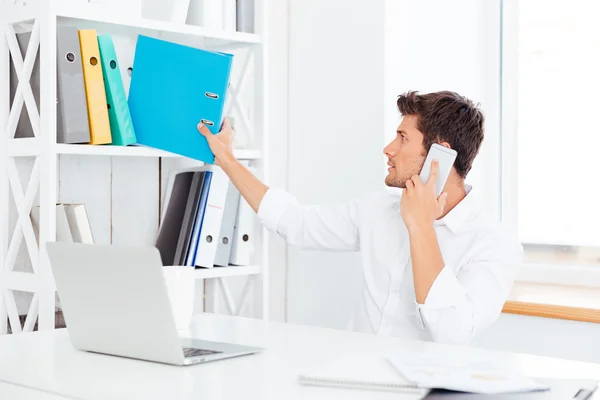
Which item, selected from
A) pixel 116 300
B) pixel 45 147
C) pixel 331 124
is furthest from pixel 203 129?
pixel 116 300

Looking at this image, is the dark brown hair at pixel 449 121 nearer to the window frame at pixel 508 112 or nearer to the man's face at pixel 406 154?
the man's face at pixel 406 154

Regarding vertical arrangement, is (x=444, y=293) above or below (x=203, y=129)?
below

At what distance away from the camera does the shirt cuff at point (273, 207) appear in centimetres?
229

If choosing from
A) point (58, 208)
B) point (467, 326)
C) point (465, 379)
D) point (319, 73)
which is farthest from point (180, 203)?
point (465, 379)

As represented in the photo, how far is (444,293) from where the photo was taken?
1850mm

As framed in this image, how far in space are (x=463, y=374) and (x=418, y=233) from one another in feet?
2.34

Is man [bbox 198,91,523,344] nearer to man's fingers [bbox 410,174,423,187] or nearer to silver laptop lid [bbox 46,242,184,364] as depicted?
man's fingers [bbox 410,174,423,187]

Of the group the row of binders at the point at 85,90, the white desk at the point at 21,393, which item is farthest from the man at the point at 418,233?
the white desk at the point at 21,393

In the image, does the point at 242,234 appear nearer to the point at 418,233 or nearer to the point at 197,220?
the point at 197,220

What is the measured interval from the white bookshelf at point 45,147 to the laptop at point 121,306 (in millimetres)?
521

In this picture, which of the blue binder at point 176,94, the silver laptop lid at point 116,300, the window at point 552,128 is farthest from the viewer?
the window at point 552,128

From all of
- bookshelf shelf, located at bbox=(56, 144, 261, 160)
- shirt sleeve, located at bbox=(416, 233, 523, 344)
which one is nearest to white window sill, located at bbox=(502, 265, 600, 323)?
shirt sleeve, located at bbox=(416, 233, 523, 344)

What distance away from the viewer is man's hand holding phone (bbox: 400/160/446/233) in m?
1.98

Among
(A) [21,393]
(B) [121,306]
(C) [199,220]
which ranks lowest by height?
(A) [21,393]
